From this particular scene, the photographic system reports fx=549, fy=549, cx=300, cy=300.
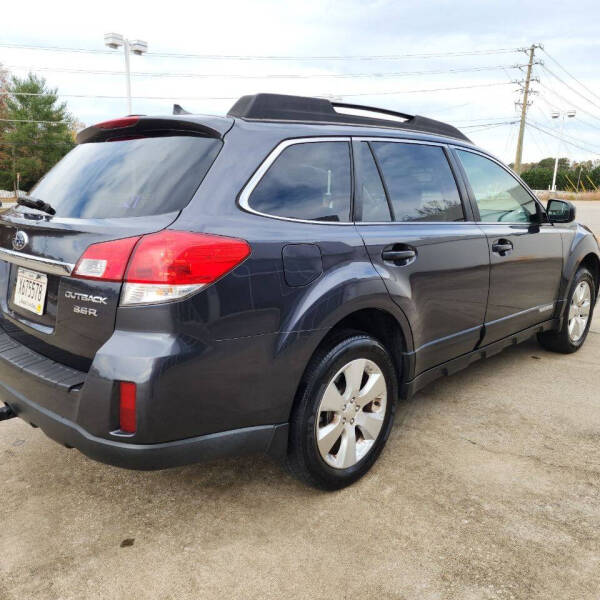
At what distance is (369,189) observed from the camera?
2.66m

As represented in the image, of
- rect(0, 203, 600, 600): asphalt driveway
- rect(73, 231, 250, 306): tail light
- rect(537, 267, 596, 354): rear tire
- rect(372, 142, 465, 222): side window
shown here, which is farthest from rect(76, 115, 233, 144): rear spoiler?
rect(537, 267, 596, 354): rear tire

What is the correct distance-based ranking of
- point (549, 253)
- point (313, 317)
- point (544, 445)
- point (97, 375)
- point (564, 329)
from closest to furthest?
point (97, 375) < point (313, 317) < point (544, 445) < point (549, 253) < point (564, 329)

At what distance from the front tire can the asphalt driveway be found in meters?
0.16

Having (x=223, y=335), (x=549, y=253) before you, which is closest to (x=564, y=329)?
(x=549, y=253)

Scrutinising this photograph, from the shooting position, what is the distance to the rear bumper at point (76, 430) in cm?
191

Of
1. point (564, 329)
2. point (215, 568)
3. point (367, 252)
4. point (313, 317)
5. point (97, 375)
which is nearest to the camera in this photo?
point (97, 375)

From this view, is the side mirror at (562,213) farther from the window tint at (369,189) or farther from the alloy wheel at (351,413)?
the alloy wheel at (351,413)

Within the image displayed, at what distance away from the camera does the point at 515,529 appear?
89.1 inches

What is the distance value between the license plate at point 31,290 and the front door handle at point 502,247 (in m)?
2.54

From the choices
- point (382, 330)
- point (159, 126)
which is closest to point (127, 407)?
point (159, 126)

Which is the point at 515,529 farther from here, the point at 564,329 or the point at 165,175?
the point at 564,329

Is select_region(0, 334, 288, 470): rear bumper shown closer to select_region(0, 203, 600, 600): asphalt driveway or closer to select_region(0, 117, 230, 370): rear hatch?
select_region(0, 117, 230, 370): rear hatch

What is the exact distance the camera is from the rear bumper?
6.26ft

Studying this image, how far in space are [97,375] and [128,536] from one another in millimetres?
770
